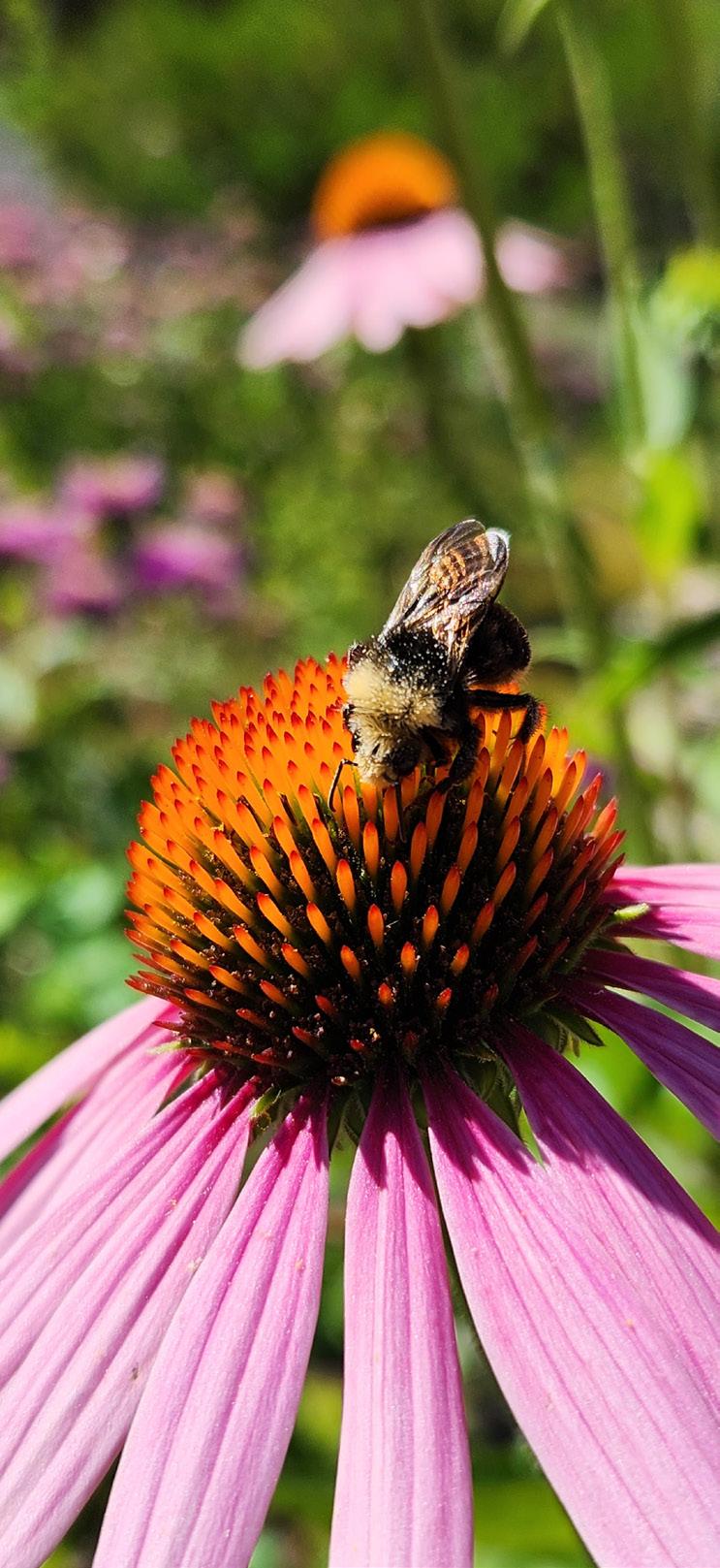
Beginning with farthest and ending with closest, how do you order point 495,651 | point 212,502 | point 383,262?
1. point 212,502
2. point 383,262
3. point 495,651

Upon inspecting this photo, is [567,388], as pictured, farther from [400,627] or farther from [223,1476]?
[223,1476]

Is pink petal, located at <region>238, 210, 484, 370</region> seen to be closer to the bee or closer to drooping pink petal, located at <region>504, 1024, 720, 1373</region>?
the bee

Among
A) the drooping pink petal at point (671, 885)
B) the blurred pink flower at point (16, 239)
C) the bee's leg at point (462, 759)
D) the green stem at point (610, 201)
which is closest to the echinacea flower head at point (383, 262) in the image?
the green stem at point (610, 201)

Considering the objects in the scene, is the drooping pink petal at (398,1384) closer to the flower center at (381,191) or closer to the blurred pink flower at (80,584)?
the blurred pink flower at (80,584)

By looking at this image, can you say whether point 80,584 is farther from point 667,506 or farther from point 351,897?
point 351,897

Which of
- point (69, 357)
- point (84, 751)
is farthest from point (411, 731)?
point (69, 357)

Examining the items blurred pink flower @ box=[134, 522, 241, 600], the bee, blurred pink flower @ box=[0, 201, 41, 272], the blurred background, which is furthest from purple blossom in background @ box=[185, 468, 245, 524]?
the bee

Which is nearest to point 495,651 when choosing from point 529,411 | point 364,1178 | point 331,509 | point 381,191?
point 364,1178
